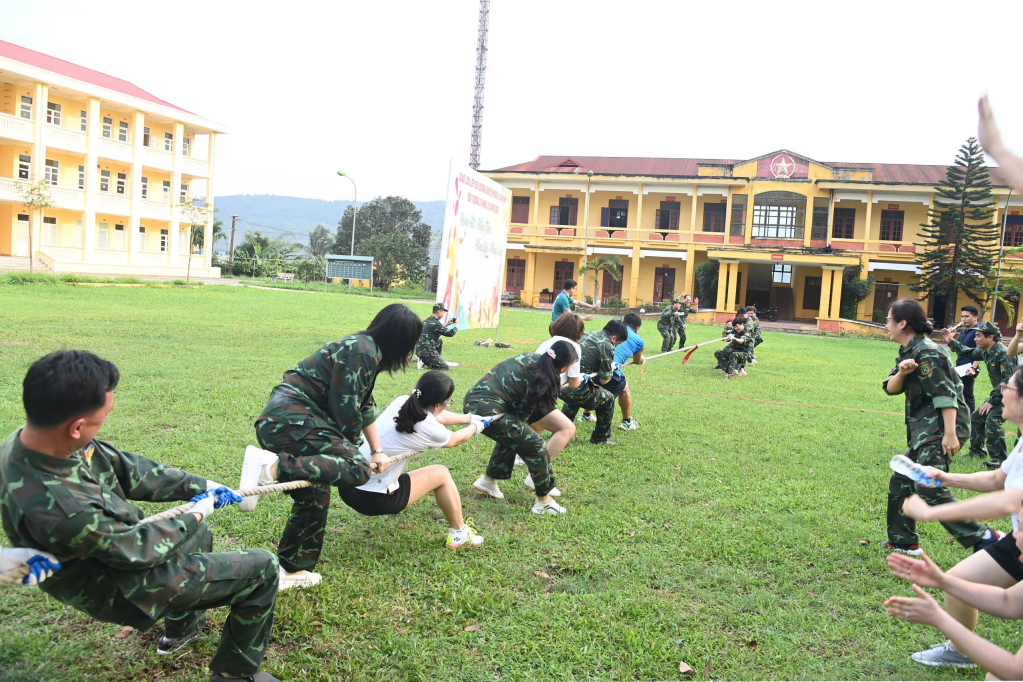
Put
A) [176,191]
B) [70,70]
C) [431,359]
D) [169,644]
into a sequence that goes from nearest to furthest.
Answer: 1. [169,644]
2. [431,359]
3. [70,70]
4. [176,191]

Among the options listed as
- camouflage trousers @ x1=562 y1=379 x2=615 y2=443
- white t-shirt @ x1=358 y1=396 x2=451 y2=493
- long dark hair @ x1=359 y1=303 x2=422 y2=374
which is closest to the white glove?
long dark hair @ x1=359 y1=303 x2=422 y2=374

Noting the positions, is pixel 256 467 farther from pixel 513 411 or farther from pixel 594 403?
pixel 594 403

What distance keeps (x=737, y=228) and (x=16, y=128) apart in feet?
121

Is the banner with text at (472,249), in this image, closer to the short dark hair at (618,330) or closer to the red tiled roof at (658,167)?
the short dark hair at (618,330)

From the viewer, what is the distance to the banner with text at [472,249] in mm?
13438

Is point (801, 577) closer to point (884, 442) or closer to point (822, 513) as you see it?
point (822, 513)

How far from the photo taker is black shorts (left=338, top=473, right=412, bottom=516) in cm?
454

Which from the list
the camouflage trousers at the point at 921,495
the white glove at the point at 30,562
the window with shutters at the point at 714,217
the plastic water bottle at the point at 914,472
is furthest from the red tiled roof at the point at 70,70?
the plastic water bottle at the point at 914,472

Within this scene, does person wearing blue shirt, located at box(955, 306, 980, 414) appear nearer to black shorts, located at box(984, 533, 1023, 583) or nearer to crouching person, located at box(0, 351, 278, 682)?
black shorts, located at box(984, 533, 1023, 583)

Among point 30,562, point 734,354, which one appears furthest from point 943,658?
point 734,354

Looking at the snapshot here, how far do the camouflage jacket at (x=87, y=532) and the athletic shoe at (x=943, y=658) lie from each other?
365cm

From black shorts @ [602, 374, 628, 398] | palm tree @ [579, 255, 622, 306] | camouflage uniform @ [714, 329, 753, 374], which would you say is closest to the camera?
black shorts @ [602, 374, 628, 398]

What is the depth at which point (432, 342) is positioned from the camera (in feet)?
43.5

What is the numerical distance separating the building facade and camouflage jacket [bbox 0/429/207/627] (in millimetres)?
35482
